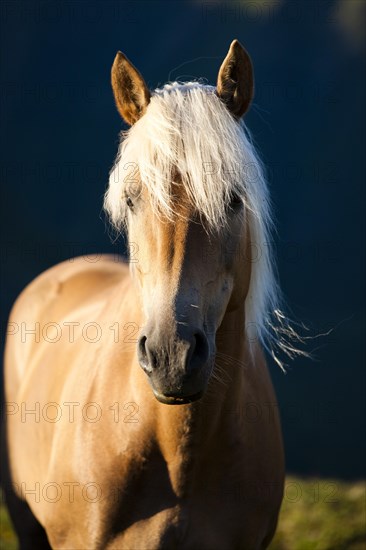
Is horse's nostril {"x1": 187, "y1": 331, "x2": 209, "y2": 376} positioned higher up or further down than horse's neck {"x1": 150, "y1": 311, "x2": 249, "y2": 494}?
higher up

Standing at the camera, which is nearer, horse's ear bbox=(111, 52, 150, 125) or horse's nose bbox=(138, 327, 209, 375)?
horse's nose bbox=(138, 327, 209, 375)

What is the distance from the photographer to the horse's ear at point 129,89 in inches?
95.0

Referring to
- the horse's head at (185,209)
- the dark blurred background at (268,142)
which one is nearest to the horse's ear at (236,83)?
the horse's head at (185,209)

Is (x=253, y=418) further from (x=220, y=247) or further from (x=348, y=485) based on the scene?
(x=348, y=485)

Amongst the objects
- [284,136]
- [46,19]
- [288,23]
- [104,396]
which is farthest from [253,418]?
[46,19]

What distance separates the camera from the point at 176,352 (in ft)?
6.38

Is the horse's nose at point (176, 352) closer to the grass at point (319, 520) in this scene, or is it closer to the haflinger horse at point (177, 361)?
the haflinger horse at point (177, 361)

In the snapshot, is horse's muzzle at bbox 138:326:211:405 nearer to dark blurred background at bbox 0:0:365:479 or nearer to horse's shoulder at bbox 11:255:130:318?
horse's shoulder at bbox 11:255:130:318

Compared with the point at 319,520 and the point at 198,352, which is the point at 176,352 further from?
the point at 319,520

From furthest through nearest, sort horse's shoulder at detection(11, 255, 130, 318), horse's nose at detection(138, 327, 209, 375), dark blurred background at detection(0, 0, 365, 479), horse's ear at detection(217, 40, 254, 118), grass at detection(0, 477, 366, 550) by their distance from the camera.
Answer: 1. dark blurred background at detection(0, 0, 365, 479)
2. grass at detection(0, 477, 366, 550)
3. horse's shoulder at detection(11, 255, 130, 318)
4. horse's ear at detection(217, 40, 254, 118)
5. horse's nose at detection(138, 327, 209, 375)

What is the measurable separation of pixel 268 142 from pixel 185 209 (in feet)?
14.5

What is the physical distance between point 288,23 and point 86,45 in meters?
1.77

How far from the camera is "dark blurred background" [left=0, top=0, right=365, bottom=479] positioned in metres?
6.25

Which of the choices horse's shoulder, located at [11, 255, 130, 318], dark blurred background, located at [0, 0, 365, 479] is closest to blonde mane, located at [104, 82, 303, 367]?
horse's shoulder, located at [11, 255, 130, 318]
